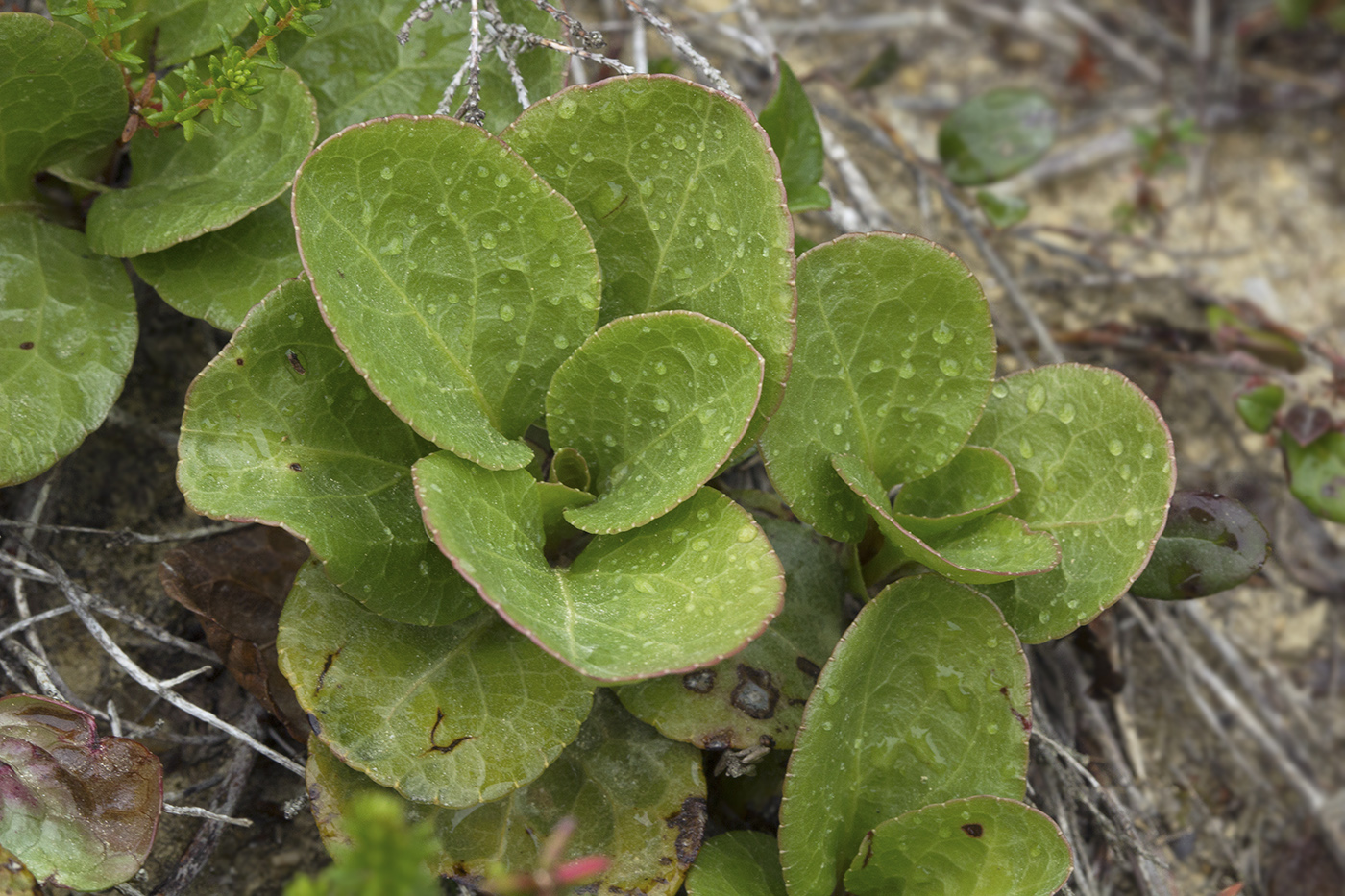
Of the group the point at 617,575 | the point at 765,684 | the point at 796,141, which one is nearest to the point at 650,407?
the point at 617,575

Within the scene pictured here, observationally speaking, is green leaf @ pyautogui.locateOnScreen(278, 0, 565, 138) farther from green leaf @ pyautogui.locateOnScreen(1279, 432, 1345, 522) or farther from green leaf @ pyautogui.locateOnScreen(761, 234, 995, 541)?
green leaf @ pyautogui.locateOnScreen(1279, 432, 1345, 522)

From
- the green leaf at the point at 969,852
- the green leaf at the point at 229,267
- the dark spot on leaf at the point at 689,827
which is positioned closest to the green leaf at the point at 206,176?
the green leaf at the point at 229,267

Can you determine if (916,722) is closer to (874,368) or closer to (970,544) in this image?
(970,544)

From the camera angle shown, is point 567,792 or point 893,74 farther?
point 893,74

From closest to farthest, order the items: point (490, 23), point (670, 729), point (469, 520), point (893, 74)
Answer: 1. point (469, 520)
2. point (670, 729)
3. point (490, 23)
4. point (893, 74)

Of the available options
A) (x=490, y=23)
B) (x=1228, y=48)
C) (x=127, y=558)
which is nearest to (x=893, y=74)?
(x=1228, y=48)

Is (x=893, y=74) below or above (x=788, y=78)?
below

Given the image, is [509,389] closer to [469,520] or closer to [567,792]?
[469,520]
